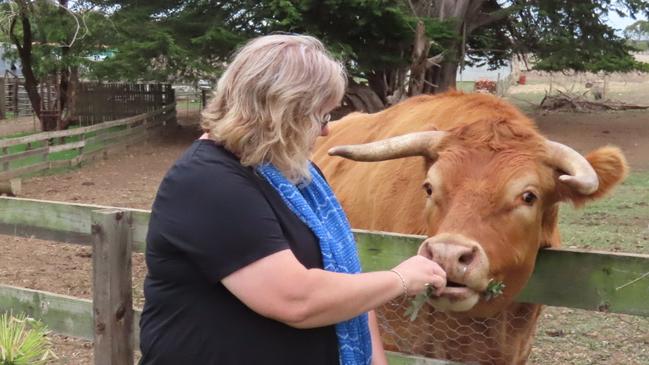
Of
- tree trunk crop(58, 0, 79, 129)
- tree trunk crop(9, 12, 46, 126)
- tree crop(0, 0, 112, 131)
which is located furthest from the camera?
tree trunk crop(58, 0, 79, 129)

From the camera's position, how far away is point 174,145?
72.5ft

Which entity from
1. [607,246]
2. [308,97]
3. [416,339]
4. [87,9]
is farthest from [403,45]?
[308,97]

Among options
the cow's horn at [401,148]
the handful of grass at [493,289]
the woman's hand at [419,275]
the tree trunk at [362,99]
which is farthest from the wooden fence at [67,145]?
the woman's hand at [419,275]

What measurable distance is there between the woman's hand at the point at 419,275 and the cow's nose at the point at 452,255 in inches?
21.0

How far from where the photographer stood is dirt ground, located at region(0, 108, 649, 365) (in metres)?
7.77

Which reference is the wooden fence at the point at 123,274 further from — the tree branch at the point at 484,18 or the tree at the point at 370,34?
the tree branch at the point at 484,18

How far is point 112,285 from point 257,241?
1795mm

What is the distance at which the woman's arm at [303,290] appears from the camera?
83.8 inches

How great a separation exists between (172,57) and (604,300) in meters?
18.2

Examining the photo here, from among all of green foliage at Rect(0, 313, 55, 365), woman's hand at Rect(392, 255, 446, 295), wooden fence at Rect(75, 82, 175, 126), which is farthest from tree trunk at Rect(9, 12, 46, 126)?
woman's hand at Rect(392, 255, 446, 295)

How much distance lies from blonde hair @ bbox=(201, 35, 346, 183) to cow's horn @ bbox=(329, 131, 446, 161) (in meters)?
1.70

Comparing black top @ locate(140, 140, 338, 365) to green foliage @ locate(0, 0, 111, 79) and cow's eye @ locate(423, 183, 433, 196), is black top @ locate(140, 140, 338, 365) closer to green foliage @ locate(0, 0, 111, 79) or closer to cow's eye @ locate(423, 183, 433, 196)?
cow's eye @ locate(423, 183, 433, 196)

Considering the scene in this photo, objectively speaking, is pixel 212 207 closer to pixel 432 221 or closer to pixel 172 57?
pixel 432 221

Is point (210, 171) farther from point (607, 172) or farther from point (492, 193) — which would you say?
point (607, 172)
